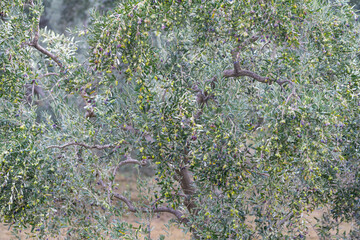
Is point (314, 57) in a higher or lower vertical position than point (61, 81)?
higher

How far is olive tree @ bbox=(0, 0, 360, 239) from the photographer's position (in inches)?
161

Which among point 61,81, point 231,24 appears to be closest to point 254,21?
point 231,24

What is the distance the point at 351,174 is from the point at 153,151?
289 centimetres

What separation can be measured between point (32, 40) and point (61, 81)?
0.69m

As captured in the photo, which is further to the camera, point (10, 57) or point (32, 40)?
point (32, 40)

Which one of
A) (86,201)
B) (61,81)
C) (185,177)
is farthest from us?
(185,177)

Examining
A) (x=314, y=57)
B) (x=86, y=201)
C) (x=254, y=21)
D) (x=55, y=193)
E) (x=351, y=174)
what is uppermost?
(x=254, y=21)

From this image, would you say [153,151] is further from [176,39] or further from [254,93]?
[254,93]

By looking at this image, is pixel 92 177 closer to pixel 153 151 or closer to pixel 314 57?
pixel 153 151

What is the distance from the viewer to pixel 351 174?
557 cm

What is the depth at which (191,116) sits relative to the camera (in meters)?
4.12

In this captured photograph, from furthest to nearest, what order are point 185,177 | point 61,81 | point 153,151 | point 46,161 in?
point 185,177, point 61,81, point 46,161, point 153,151

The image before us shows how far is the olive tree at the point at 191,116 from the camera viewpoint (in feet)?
13.4

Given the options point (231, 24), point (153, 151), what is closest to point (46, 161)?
point (153, 151)
